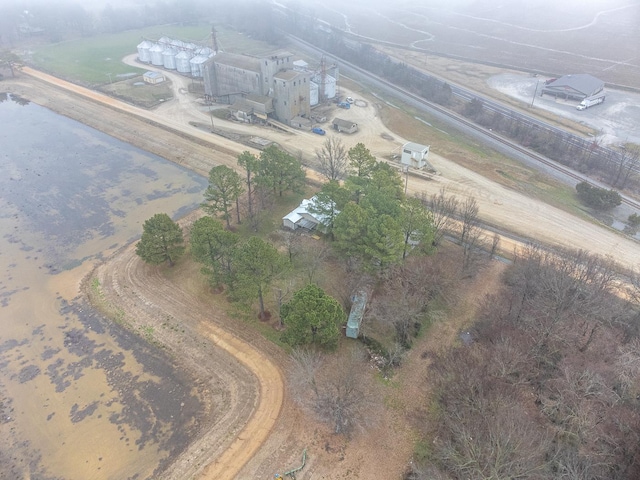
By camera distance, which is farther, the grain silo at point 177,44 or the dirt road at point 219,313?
the grain silo at point 177,44

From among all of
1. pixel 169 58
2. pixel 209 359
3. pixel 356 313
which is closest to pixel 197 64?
pixel 169 58

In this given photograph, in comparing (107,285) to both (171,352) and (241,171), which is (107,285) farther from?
(241,171)

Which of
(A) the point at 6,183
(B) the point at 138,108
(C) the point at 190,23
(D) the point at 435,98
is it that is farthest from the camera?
(C) the point at 190,23

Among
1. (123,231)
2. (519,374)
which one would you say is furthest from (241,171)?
(519,374)

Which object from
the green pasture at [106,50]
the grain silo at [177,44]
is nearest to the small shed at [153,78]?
the green pasture at [106,50]

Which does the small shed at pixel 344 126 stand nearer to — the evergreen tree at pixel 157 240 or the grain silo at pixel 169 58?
the evergreen tree at pixel 157 240

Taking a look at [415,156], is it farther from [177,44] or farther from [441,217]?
[177,44]
